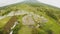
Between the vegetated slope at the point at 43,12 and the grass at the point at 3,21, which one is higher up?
the vegetated slope at the point at 43,12

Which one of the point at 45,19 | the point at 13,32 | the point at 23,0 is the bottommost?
the point at 13,32

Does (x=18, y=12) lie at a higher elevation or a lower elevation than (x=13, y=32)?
higher

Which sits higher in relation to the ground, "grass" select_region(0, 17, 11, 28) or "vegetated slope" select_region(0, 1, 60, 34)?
"vegetated slope" select_region(0, 1, 60, 34)

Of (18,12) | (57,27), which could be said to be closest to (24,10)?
(18,12)

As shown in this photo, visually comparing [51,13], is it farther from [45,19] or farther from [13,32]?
[13,32]

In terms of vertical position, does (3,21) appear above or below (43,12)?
below

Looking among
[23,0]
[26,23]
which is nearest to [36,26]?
[26,23]

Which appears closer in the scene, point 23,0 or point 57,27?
point 57,27
